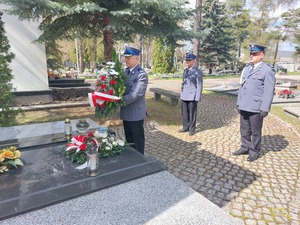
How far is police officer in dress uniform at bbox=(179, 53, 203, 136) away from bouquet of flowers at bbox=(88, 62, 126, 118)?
9.37 feet

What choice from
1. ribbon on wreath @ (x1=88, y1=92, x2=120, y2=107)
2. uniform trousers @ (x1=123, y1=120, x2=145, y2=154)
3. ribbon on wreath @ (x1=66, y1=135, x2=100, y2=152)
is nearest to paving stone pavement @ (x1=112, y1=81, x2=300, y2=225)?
uniform trousers @ (x1=123, y1=120, x2=145, y2=154)

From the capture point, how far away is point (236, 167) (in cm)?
379

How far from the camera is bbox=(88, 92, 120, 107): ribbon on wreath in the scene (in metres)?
2.62

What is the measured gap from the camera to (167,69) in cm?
2602

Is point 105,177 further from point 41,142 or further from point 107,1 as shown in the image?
point 107,1

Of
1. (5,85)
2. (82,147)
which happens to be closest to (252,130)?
(82,147)

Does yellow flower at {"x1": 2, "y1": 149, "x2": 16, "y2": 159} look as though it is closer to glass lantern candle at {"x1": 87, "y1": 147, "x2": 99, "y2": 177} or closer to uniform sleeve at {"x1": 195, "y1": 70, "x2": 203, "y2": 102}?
glass lantern candle at {"x1": 87, "y1": 147, "x2": 99, "y2": 177}

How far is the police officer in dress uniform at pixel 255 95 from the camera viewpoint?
375 centimetres

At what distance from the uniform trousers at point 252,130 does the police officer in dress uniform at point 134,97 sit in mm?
1978

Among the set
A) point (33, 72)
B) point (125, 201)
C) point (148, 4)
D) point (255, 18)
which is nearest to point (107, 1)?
point (148, 4)

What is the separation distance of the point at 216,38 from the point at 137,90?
2419 cm

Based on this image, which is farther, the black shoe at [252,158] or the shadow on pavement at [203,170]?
the black shoe at [252,158]

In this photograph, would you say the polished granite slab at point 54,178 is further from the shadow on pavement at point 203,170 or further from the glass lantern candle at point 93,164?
the shadow on pavement at point 203,170

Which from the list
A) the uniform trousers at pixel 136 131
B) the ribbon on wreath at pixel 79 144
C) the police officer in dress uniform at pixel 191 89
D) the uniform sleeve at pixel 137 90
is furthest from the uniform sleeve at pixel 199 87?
the ribbon on wreath at pixel 79 144
